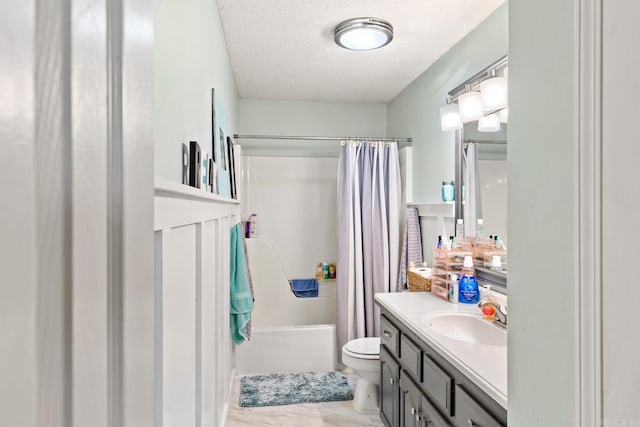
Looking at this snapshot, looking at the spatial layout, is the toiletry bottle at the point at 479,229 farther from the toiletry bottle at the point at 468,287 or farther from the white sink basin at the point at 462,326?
the white sink basin at the point at 462,326

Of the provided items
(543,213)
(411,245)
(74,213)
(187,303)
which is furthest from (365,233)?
(74,213)

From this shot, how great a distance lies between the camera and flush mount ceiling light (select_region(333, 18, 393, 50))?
7.13 ft

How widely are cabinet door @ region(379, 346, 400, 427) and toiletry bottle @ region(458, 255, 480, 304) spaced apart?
0.54 metres

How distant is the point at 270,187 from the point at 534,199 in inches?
129

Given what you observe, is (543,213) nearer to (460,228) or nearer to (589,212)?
(589,212)

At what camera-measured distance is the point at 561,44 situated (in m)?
0.66

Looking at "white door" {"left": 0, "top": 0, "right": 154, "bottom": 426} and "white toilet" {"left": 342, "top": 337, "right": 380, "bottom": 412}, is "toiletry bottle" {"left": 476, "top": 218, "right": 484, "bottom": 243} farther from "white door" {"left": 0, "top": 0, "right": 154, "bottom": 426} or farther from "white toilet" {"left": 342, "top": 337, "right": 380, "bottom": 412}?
"white door" {"left": 0, "top": 0, "right": 154, "bottom": 426}

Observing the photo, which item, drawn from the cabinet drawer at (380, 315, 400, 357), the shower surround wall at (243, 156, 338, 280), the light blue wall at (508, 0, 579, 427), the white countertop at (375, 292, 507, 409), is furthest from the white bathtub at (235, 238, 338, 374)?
→ the light blue wall at (508, 0, 579, 427)

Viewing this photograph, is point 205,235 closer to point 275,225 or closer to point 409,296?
point 409,296

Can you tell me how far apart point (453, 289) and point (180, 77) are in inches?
71.0

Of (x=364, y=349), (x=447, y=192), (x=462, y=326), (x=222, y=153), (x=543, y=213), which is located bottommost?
(x=364, y=349)

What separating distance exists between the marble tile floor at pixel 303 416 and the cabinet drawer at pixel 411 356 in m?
0.79

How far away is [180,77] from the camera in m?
1.18

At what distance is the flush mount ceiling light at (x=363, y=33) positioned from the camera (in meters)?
2.17
